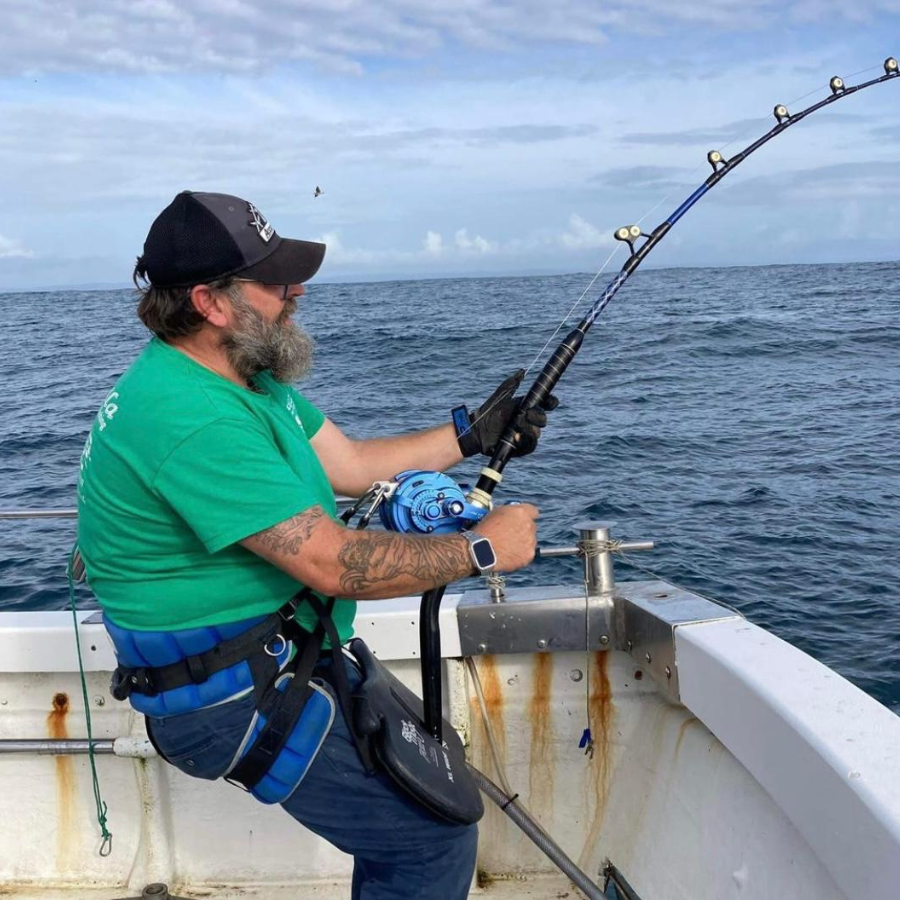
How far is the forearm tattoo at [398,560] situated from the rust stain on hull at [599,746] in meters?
1.10

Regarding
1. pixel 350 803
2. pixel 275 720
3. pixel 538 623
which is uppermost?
pixel 275 720

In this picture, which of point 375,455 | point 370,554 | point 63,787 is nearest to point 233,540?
point 370,554

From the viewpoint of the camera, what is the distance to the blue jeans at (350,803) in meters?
2.18

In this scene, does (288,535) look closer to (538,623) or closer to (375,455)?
(375,455)

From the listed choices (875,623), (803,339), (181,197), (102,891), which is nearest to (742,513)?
(875,623)

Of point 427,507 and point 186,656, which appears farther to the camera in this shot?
point 427,507

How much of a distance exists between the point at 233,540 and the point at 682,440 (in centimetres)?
1123

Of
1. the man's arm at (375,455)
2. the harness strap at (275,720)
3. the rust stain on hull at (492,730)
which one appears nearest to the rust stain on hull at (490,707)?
the rust stain on hull at (492,730)

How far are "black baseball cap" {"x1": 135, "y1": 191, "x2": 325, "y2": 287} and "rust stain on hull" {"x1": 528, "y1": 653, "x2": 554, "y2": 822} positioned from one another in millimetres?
1533

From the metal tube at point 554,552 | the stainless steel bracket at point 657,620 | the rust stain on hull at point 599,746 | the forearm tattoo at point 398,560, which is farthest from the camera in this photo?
the rust stain on hull at point 599,746

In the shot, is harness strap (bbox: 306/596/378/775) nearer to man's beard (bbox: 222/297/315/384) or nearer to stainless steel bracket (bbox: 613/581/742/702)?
man's beard (bbox: 222/297/315/384)

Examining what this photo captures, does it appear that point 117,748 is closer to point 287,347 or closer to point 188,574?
point 188,574

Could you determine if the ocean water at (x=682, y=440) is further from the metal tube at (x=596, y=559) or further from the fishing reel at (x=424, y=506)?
the fishing reel at (x=424, y=506)

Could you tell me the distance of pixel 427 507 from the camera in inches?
96.7
